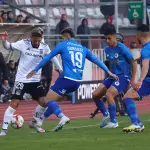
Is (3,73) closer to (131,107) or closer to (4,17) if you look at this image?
(4,17)

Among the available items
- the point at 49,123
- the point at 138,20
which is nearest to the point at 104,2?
the point at 138,20

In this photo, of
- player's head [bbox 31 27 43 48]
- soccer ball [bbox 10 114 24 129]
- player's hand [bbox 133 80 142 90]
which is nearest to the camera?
player's hand [bbox 133 80 142 90]

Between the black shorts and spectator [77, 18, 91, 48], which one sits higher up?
the black shorts

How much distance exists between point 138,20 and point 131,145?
72.3 ft

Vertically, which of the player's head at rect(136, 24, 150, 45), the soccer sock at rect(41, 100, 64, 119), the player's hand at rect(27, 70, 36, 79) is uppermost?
the player's head at rect(136, 24, 150, 45)

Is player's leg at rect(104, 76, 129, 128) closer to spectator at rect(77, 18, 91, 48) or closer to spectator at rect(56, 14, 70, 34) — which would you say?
spectator at rect(56, 14, 70, 34)

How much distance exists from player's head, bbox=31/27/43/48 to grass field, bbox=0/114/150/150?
6.25 feet

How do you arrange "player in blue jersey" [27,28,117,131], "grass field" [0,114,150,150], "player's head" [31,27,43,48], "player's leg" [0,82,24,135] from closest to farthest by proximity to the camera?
"grass field" [0,114,150,150] < "player in blue jersey" [27,28,117,131] < "player's leg" [0,82,24,135] < "player's head" [31,27,43,48]

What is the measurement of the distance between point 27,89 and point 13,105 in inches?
20.3

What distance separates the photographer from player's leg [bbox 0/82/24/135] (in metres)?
16.7

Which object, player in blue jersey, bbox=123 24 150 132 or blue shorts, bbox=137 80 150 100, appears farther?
blue shorts, bbox=137 80 150 100

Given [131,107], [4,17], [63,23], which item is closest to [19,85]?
[131,107]

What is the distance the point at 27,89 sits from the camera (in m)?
17.1

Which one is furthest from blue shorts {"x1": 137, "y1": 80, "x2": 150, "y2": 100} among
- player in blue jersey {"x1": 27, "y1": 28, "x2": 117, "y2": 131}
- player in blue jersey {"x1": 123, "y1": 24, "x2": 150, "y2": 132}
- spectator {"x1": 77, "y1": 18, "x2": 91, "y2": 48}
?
spectator {"x1": 77, "y1": 18, "x2": 91, "y2": 48}
